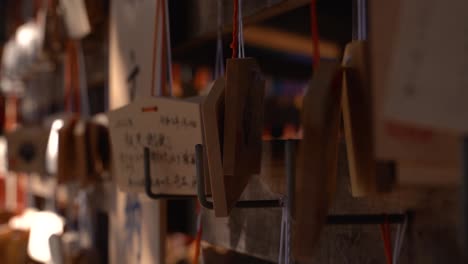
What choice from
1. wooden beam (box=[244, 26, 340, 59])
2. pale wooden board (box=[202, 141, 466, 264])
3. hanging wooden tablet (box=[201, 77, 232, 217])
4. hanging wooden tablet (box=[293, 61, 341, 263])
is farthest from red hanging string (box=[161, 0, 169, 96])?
wooden beam (box=[244, 26, 340, 59])

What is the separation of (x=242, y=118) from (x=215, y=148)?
0.14 feet

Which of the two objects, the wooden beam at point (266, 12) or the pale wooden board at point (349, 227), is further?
the wooden beam at point (266, 12)

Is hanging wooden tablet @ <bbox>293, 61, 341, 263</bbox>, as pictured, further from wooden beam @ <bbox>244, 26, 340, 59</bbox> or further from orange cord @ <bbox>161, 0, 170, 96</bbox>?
wooden beam @ <bbox>244, 26, 340, 59</bbox>

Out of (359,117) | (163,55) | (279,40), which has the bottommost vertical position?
(359,117)

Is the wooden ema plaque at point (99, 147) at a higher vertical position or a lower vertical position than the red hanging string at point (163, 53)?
lower

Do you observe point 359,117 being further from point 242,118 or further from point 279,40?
point 279,40

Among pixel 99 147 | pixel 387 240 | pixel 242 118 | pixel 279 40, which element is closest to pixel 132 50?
pixel 99 147

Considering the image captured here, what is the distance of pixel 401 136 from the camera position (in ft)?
1.12

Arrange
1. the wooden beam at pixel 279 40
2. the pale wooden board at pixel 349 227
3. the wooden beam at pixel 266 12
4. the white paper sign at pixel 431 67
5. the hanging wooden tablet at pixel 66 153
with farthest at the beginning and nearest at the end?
the wooden beam at pixel 279 40 → the hanging wooden tablet at pixel 66 153 → the wooden beam at pixel 266 12 → the pale wooden board at pixel 349 227 → the white paper sign at pixel 431 67

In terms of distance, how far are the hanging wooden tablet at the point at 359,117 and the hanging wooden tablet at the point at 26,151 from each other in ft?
3.21

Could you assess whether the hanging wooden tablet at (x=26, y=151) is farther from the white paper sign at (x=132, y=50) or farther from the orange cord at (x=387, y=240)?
the orange cord at (x=387, y=240)

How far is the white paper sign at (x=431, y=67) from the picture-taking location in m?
0.31

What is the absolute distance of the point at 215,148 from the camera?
1.59 feet

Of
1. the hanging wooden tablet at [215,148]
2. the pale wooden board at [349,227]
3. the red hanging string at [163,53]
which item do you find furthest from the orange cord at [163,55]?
the hanging wooden tablet at [215,148]
